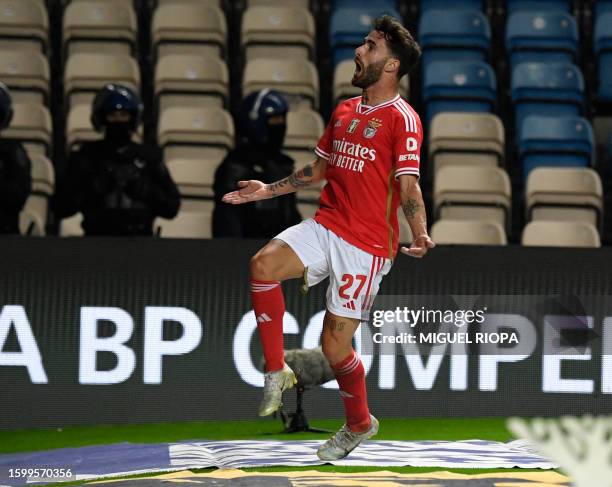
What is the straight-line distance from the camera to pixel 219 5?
12.3 m

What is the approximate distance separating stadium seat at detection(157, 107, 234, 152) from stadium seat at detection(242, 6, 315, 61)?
1261 mm

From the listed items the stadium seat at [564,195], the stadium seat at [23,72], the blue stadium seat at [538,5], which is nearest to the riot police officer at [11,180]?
the stadium seat at [23,72]

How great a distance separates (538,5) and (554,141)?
1923mm

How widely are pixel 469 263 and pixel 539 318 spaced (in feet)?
1.98

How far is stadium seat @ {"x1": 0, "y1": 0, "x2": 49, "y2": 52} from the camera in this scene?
11312 millimetres

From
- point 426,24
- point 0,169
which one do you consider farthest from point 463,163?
point 0,169

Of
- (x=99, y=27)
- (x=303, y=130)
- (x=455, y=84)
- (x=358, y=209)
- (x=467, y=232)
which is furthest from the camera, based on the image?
(x=455, y=84)

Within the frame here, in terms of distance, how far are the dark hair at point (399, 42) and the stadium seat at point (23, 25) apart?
6.32 meters

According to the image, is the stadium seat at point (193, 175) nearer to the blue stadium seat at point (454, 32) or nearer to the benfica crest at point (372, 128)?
the blue stadium seat at point (454, 32)

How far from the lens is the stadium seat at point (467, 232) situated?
9.58 metres

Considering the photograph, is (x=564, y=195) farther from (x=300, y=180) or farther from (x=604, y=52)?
(x=300, y=180)

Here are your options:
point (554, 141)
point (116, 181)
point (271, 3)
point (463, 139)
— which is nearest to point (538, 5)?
point (554, 141)

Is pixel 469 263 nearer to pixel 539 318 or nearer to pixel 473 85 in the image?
pixel 539 318

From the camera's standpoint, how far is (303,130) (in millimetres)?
10578
